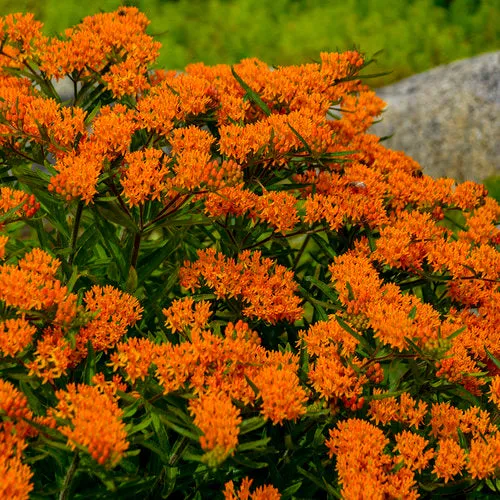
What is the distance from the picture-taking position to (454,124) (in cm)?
733

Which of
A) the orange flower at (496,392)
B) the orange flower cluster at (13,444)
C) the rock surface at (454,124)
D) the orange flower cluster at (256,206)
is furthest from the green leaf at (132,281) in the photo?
the rock surface at (454,124)

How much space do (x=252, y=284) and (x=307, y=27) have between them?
8.76 meters

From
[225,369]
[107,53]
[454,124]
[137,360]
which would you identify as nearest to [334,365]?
[225,369]

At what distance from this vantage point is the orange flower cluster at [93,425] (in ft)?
5.53

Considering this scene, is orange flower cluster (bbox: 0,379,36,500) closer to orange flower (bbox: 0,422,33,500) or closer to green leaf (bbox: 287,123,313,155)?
orange flower (bbox: 0,422,33,500)

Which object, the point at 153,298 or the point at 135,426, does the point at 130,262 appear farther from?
the point at 135,426

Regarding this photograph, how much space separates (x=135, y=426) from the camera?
1.98 m

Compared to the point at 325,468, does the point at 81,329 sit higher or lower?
higher

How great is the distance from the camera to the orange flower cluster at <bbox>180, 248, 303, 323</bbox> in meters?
2.39

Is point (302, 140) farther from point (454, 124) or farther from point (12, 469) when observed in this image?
point (454, 124)

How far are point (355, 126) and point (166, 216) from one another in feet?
4.38

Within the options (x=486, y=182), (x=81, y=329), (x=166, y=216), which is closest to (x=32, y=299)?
(x=81, y=329)

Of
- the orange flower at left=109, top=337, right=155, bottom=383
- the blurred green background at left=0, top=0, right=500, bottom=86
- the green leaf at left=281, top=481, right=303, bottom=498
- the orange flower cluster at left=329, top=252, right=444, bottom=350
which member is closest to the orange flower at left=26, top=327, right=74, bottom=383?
the orange flower at left=109, top=337, right=155, bottom=383

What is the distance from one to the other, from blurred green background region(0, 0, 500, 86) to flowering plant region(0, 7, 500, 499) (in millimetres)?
6669
